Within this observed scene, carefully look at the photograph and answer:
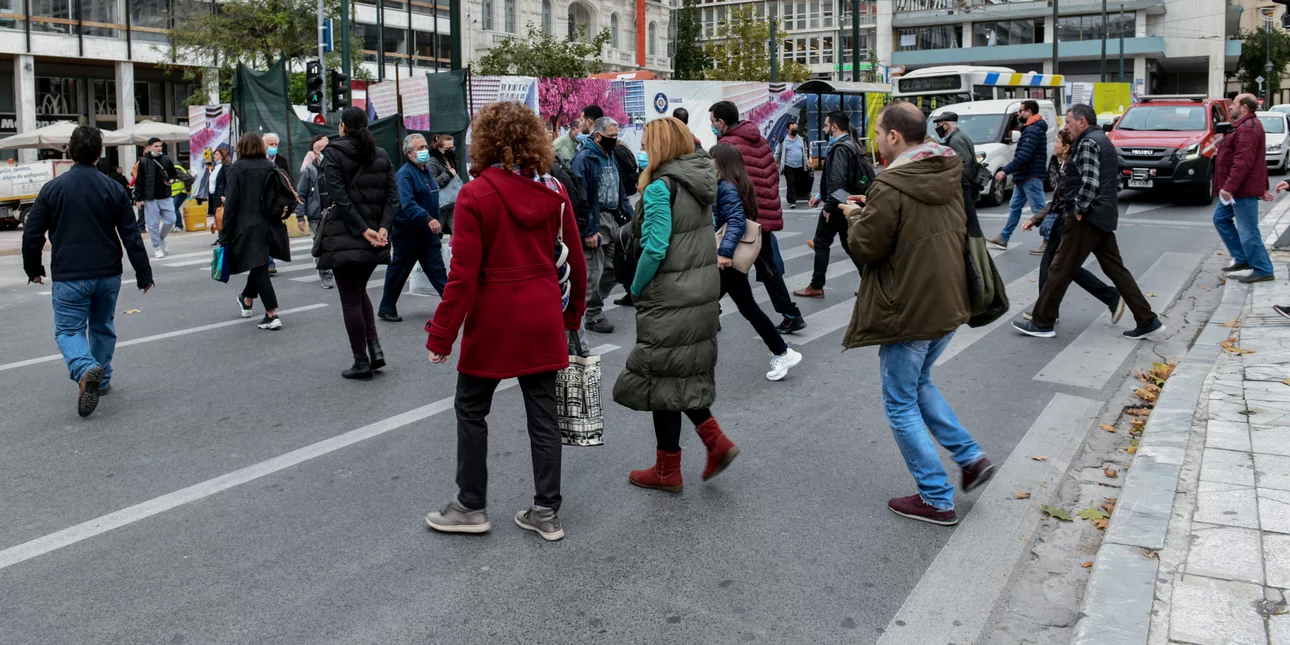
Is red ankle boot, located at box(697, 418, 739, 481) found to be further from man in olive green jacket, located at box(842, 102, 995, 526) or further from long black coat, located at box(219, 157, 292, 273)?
long black coat, located at box(219, 157, 292, 273)

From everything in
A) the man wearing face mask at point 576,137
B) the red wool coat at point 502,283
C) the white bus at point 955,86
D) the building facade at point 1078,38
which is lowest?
the red wool coat at point 502,283

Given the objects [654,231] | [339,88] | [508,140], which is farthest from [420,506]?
[339,88]

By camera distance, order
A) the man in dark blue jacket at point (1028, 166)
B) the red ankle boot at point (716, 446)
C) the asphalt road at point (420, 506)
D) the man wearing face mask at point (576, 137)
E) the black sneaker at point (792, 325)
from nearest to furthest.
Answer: the asphalt road at point (420, 506), the red ankle boot at point (716, 446), the black sneaker at point (792, 325), the man wearing face mask at point (576, 137), the man in dark blue jacket at point (1028, 166)

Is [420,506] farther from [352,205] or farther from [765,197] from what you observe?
[765,197]

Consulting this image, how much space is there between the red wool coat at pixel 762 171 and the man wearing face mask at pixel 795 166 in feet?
40.5

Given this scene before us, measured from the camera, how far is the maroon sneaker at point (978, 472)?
15.7 feet

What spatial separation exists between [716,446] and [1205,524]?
203 centimetres

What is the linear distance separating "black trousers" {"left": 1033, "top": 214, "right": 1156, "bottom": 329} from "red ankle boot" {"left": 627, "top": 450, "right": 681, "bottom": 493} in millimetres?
4656

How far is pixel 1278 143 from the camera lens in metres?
26.9

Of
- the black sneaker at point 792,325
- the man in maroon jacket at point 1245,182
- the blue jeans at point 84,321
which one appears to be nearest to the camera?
the blue jeans at point 84,321

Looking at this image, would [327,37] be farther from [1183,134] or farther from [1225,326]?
[1225,326]

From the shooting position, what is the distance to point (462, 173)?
20.8 meters

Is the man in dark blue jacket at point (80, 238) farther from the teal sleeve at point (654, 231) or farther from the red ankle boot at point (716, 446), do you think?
the red ankle boot at point (716, 446)

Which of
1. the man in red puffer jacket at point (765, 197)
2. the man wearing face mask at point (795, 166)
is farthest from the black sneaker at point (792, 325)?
the man wearing face mask at point (795, 166)
